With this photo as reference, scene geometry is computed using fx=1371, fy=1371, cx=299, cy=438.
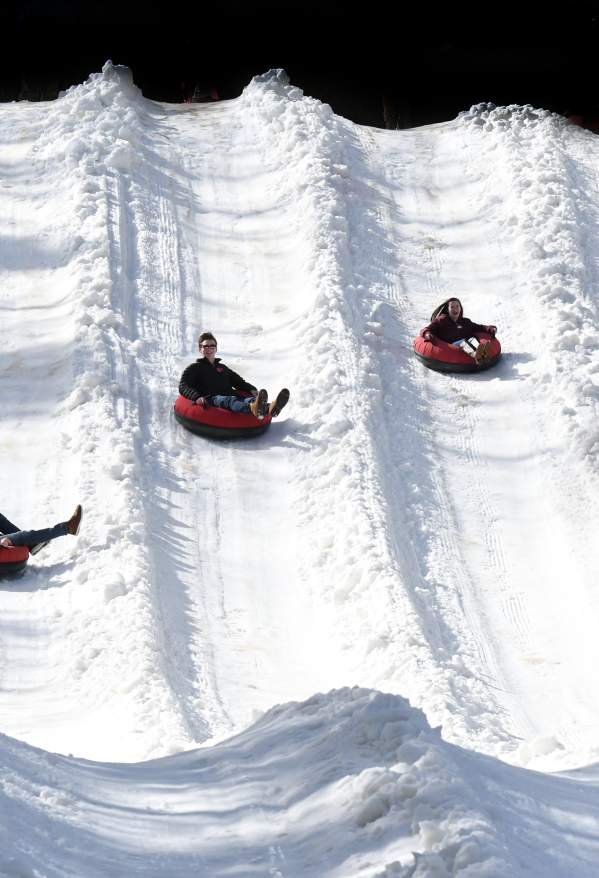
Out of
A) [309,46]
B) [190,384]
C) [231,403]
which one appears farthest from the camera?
[309,46]

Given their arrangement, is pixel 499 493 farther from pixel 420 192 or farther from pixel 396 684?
pixel 420 192

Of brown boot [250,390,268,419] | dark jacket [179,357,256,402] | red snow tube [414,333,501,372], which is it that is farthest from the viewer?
red snow tube [414,333,501,372]

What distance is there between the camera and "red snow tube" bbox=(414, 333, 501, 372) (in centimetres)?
1099

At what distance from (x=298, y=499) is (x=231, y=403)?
919 millimetres

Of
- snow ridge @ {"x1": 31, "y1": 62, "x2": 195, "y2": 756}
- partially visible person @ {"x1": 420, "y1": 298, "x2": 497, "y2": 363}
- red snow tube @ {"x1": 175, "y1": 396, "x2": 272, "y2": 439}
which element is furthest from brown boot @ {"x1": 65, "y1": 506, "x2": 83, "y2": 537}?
partially visible person @ {"x1": 420, "y1": 298, "x2": 497, "y2": 363}

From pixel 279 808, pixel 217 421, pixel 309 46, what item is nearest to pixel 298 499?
pixel 217 421

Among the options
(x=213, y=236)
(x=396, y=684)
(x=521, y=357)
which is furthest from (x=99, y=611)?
(x=213, y=236)

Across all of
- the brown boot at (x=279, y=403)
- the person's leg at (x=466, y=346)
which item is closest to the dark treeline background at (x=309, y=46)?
the person's leg at (x=466, y=346)

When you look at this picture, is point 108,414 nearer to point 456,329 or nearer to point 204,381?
point 204,381

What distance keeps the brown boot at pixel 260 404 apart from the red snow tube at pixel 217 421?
0.44ft

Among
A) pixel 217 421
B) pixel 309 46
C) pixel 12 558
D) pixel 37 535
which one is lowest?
pixel 12 558

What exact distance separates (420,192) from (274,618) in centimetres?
656

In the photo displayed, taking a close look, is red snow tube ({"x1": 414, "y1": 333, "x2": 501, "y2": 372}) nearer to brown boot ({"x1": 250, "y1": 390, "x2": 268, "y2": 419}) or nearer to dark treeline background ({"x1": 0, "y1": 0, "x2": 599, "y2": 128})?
brown boot ({"x1": 250, "y1": 390, "x2": 268, "y2": 419})

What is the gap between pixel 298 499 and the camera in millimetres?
9570
